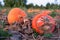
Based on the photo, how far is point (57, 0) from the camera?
576cm

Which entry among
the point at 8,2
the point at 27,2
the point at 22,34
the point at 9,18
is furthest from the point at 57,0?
the point at 22,34

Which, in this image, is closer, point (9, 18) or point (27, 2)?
point (9, 18)

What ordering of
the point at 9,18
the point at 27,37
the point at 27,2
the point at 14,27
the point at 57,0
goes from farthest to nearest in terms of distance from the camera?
1. the point at 27,2
2. the point at 57,0
3. the point at 9,18
4. the point at 14,27
5. the point at 27,37

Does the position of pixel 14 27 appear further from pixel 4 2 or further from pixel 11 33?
pixel 4 2

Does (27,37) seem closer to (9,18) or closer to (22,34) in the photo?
(22,34)

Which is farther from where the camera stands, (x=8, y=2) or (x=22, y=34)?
(x=8, y=2)

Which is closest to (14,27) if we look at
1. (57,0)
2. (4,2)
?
(57,0)

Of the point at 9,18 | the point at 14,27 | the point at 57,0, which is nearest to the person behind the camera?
the point at 14,27

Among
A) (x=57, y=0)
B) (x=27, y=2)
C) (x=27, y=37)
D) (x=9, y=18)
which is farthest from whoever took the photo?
(x=27, y=2)

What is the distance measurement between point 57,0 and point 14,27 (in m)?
2.30

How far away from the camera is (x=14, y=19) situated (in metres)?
3.86

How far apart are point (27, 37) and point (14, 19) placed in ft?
1.69

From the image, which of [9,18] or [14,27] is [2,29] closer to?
[14,27]

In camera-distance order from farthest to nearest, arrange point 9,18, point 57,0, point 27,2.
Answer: point 27,2 → point 57,0 → point 9,18
